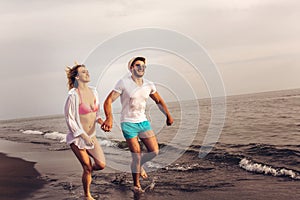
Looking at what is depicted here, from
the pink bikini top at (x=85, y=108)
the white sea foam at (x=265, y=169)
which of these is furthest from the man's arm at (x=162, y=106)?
the white sea foam at (x=265, y=169)

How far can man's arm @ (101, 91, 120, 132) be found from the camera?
5867 mm

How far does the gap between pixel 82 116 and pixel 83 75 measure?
0.68 metres

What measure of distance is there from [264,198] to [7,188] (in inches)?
204

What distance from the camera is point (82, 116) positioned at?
5793 millimetres

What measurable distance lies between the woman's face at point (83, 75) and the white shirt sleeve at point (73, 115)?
341mm

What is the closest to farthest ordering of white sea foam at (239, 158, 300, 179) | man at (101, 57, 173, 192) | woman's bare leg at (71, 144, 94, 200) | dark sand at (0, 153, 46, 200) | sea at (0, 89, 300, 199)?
woman's bare leg at (71, 144, 94, 200), man at (101, 57, 173, 192), sea at (0, 89, 300, 199), dark sand at (0, 153, 46, 200), white sea foam at (239, 158, 300, 179)

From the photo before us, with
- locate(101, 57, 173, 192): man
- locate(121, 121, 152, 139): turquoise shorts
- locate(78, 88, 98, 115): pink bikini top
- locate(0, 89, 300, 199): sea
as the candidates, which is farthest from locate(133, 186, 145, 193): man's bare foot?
locate(78, 88, 98, 115): pink bikini top

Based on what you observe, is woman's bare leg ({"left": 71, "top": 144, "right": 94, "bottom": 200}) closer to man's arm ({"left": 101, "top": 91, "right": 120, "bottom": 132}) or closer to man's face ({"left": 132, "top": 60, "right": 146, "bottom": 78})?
man's arm ({"left": 101, "top": 91, "right": 120, "bottom": 132})

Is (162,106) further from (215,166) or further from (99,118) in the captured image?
(215,166)

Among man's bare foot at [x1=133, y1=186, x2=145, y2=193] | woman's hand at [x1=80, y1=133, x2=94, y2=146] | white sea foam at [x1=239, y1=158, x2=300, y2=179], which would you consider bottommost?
white sea foam at [x1=239, y1=158, x2=300, y2=179]

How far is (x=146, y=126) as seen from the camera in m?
6.33

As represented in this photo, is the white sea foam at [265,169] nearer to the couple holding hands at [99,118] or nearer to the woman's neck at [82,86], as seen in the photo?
the couple holding hands at [99,118]

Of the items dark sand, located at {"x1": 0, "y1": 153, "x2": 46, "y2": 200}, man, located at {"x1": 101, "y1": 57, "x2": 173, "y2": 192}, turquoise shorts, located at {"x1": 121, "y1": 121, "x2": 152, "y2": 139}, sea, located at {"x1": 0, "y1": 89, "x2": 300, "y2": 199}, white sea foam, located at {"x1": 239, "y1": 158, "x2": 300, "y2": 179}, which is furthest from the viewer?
white sea foam, located at {"x1": 239, "y1": 158, "x2": 300, "y2": 179}

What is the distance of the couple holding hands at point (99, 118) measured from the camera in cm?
571
